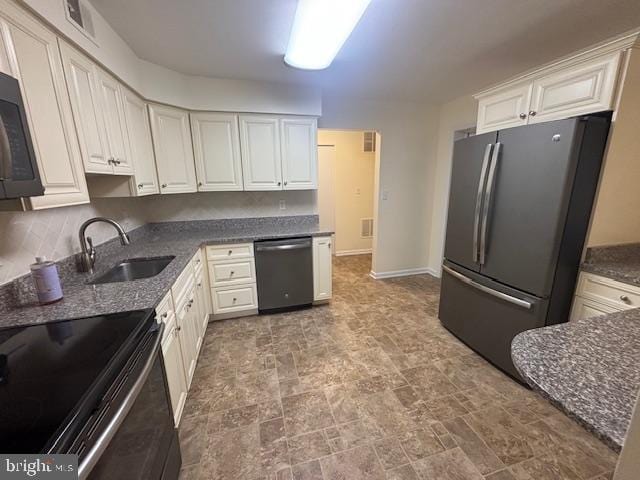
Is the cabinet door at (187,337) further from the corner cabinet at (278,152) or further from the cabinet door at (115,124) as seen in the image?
the corner cabinet at (278,152)

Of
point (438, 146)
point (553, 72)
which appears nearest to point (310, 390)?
point (553, 72)

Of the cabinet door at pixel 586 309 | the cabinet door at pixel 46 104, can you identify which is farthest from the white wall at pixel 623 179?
the cabinet door at pixel 46 104

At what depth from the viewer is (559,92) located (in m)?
1.67

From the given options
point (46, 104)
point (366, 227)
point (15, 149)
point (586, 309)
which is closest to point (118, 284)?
point (15, 149)

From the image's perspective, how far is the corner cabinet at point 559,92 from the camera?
4.84ft

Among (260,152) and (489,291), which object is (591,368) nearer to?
(489,291)

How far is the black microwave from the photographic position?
34.2 inches

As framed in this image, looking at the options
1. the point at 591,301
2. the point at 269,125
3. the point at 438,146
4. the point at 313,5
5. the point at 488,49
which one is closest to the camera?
the point at 313,5

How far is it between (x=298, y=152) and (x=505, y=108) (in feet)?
6.32

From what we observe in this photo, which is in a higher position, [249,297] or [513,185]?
[513,185]

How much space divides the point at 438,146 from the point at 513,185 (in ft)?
7.43

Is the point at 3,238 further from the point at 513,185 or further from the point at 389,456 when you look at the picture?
the point at 513,185

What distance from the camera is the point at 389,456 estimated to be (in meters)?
1.42

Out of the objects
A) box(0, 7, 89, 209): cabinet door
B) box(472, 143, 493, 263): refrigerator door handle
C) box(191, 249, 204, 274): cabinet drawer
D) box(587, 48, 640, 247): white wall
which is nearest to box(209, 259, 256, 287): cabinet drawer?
box(191, 249, 204, 274): cabinet drawer
